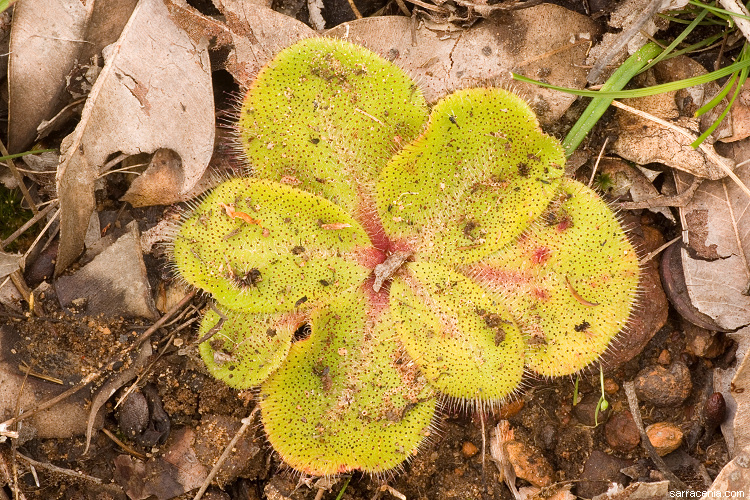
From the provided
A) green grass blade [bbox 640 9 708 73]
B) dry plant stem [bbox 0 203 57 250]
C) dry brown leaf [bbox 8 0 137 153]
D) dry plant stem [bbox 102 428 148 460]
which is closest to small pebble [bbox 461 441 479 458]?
dry plant stem [bbox 102 428 148 460]

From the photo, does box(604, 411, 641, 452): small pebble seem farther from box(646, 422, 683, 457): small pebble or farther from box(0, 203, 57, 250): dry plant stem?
box(0, 203, 57, 250): dry plant stem

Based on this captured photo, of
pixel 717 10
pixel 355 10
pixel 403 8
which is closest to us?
pixel 717 10

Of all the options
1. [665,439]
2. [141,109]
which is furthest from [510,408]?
[141,109]

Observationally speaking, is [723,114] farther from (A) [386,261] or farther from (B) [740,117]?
(A) [386,261]

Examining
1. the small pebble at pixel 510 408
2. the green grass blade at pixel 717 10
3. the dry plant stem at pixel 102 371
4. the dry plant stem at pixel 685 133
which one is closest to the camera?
the green grass blade at pixel 717 10

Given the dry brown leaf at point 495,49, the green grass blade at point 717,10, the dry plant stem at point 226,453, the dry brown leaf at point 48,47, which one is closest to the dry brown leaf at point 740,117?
the green grass blade at point 717,10

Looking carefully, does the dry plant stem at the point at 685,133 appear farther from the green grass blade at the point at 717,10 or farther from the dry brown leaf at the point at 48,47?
the dry brown leaf at the point at 48,47

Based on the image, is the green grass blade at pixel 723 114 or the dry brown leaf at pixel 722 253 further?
the dry brown leaf at pixel 722 253
